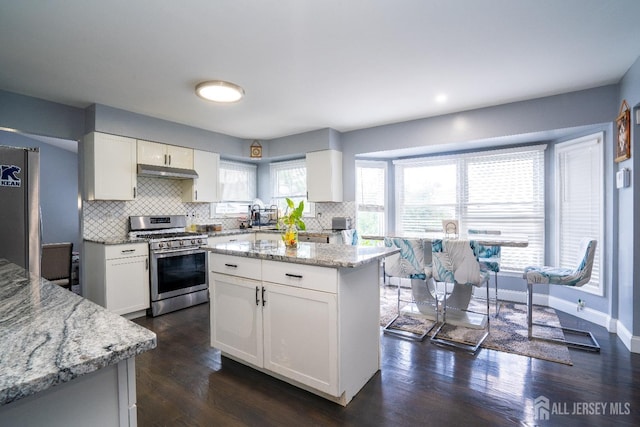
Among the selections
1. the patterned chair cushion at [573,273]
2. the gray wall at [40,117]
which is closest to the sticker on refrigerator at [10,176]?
the gray wall at [40,117]

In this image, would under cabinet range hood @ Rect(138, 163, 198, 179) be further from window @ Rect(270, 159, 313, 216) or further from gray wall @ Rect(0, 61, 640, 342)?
window @ Rect(270, 159, 313, 216)

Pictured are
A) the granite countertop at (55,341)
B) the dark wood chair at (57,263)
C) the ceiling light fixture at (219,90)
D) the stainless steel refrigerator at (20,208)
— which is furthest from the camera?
the dark wood chair at (57,263)

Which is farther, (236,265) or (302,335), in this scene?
(236,265)

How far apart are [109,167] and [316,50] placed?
2.87 meters

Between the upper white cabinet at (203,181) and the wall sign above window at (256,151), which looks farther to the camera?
the wall sign above window at (256,151)

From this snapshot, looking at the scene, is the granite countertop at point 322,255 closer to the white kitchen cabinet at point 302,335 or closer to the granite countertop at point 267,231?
the white kitchen cabinet at point 302,335

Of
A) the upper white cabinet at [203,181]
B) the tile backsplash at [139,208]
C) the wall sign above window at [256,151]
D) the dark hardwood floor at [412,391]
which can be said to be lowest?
the dark hardwood floor at [412,391]

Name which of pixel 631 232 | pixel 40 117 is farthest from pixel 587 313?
pixel 40 117

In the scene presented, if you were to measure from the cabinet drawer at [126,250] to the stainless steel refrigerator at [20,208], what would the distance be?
995 mm

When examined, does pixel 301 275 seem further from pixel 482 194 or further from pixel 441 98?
pixel 482 194

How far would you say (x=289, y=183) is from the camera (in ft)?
18.6

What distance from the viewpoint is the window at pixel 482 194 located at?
158 inches

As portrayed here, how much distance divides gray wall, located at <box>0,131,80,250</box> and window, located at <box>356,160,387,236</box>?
4926 mm

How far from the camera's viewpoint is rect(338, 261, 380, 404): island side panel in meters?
1.93
